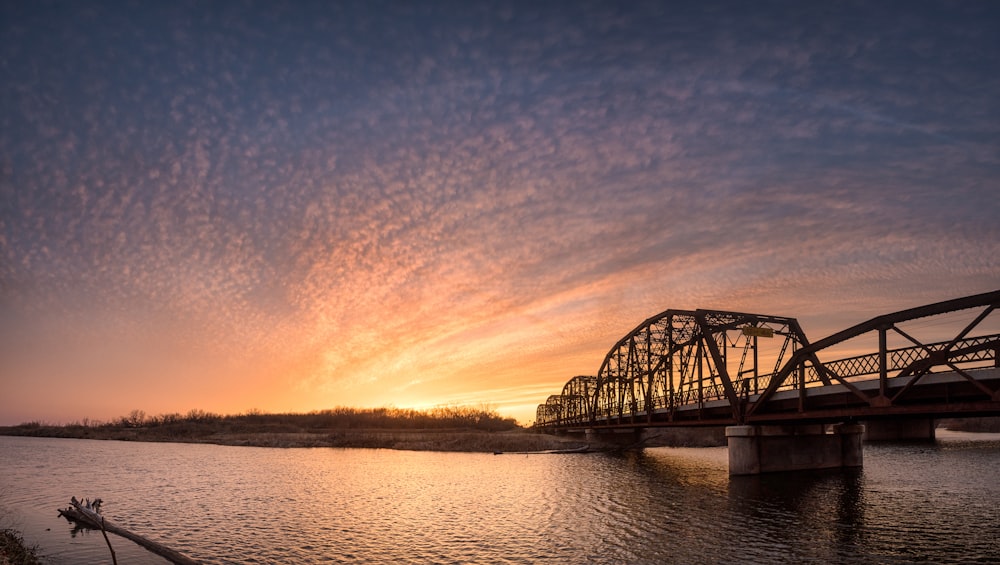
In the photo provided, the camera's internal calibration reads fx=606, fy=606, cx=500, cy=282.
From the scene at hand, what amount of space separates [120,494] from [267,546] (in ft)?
88.3

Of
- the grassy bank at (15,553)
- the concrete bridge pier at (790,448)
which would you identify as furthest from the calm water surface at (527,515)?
the concrete bridge pier at (790,448)

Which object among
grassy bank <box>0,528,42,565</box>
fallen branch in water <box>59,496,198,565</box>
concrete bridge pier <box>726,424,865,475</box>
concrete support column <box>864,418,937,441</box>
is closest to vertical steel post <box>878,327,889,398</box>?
concrete bridge pier <box>726,424,865,475</box>

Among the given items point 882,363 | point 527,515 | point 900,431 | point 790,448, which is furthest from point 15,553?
point 900,431

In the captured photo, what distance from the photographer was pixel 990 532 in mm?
29875

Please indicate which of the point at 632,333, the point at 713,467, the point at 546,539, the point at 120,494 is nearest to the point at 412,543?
the point at 546,539

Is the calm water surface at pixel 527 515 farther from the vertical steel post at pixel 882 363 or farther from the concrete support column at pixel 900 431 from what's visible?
the concrete support column at pixel 900 431

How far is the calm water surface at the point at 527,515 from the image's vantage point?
1057 inches

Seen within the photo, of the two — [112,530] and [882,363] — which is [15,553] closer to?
[112,530]

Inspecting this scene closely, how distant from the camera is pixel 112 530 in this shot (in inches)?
1192

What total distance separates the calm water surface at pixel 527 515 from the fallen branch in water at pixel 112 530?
1.68 feet

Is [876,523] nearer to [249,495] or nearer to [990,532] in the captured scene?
[990,532]

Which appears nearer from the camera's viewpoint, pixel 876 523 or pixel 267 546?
pixel 267 546

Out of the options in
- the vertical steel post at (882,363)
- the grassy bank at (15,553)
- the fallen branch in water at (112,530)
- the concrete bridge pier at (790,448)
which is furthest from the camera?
the concrete bridge pier at (790,448)

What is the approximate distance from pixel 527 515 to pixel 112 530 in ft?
72.9
